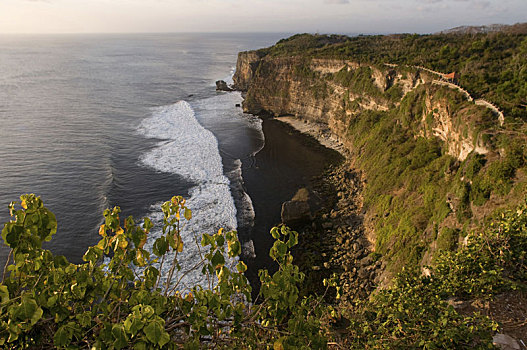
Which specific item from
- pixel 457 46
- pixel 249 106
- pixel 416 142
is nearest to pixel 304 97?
pixel 249 106

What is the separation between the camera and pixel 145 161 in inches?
1666

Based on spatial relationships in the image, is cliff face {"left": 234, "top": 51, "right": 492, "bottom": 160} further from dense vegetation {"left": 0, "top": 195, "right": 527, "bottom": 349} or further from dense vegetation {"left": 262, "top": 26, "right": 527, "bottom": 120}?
dense vegetation {"left": 0, "top": 195, "right": 527, "bottom": 349}

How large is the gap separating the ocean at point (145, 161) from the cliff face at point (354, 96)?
22.0 ft

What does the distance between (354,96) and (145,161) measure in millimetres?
31815

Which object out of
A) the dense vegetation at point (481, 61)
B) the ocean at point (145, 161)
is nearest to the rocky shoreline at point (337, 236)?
the ocean at point (145, 161)

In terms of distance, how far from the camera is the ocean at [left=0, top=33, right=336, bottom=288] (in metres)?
29.4

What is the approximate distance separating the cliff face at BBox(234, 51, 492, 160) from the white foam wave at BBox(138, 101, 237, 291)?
16691 mm

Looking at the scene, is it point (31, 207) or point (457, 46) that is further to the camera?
point (457, 46)

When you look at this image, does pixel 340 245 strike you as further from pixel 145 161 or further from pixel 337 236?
pixel 145 161

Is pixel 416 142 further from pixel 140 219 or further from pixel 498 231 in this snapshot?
pixel 140 219

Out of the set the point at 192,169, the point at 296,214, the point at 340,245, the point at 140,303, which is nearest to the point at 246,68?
the point at 192,169

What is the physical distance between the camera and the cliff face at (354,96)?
986 inches

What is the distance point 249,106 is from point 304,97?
45.8ft

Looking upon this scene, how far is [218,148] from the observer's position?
158ft
